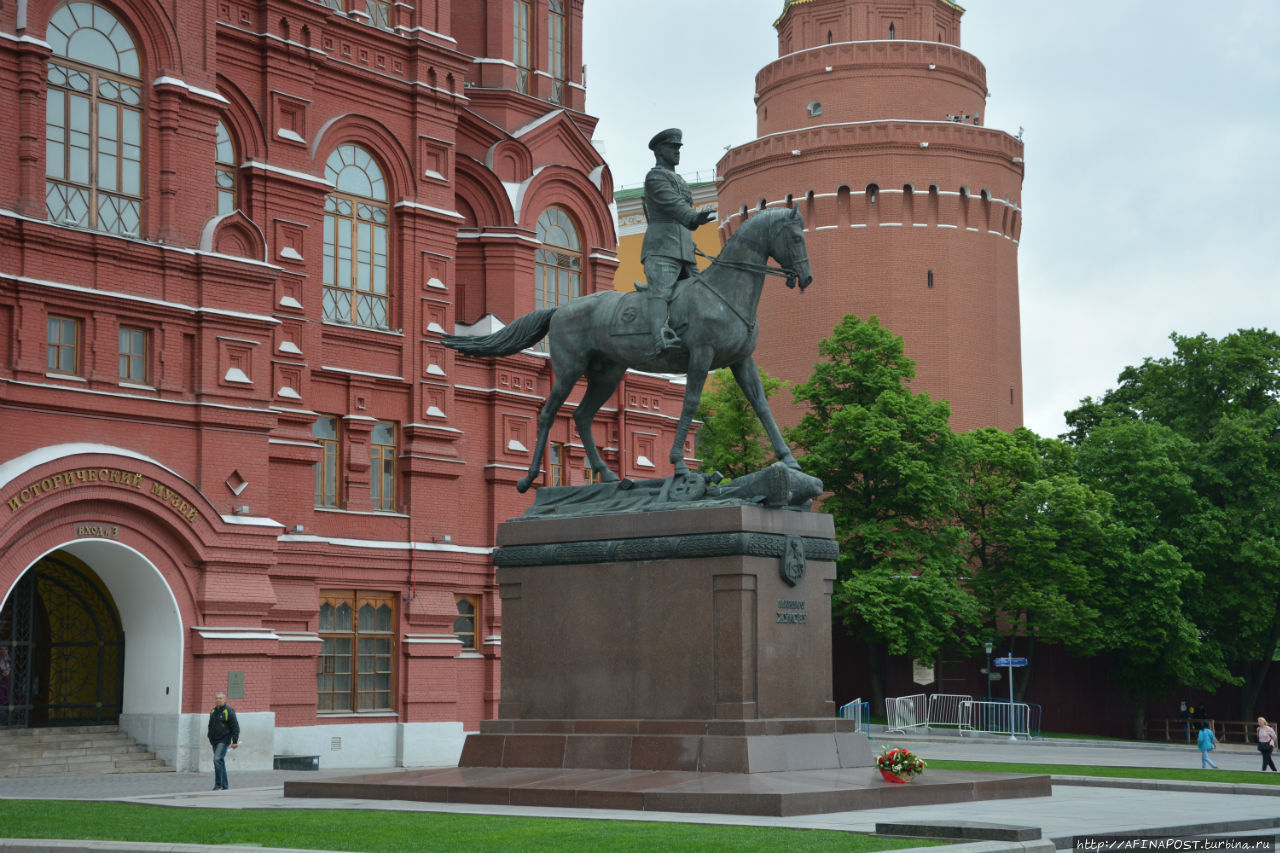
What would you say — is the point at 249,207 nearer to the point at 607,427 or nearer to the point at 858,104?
the point at 607,427

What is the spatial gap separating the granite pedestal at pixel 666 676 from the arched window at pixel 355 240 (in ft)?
60.7

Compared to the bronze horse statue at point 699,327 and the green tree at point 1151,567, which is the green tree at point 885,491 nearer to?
the green tree at point 1151,567

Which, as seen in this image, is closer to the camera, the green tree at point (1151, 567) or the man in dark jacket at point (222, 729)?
A: the man in dark jacket at point (222, 729)

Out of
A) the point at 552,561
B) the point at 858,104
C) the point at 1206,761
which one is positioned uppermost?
the point at 858,104

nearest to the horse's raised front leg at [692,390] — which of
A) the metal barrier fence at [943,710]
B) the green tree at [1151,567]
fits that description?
the metal barrier fence at [943,710]

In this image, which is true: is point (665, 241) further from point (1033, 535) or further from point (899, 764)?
point (1033, 535)

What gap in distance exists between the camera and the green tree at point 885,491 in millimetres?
47656

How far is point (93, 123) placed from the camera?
29172mm

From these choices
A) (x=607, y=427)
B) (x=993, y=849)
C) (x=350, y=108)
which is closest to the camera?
(x=993, y=849)

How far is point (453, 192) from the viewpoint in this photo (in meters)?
38.3

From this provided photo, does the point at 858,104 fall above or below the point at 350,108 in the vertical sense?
above

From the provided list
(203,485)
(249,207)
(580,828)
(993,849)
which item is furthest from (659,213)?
(249,207)

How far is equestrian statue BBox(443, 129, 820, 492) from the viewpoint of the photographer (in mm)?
17875

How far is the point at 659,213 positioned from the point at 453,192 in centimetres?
2046
